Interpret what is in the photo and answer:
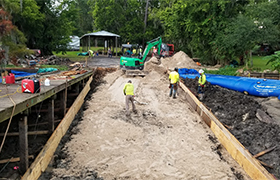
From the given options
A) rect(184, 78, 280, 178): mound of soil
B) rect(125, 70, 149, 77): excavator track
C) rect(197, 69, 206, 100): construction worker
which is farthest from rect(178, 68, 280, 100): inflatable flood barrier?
rect(125, 70, 149, 77): excavator track

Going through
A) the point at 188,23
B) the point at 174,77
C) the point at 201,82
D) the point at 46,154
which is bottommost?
the point at 46,154

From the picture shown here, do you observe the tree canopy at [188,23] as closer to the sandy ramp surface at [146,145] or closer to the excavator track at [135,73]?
the excavator track at [135,73]

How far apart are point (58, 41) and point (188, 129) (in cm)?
2525

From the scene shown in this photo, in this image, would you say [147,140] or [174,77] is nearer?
[147,140]

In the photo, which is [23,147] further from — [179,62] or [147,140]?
[179,62]

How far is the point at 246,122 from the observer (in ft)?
31.3

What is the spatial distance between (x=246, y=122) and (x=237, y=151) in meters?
3.11

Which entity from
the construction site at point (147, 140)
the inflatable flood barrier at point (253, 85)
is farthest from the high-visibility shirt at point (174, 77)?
the inflatable flood barrier at point (253, 85)

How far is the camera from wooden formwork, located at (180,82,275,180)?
570cm

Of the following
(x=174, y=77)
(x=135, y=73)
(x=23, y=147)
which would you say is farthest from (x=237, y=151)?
(x=135, y=73)

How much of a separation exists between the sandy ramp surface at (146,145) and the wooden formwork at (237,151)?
209 mm

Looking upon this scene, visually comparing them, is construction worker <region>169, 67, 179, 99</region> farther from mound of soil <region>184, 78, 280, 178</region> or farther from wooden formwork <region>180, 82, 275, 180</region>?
wooden formwork <region>180, 82, 275, 180</region>

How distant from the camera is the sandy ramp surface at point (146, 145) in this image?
642 cm

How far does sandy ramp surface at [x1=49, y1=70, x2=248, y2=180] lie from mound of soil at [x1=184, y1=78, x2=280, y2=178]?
94 centimetres
